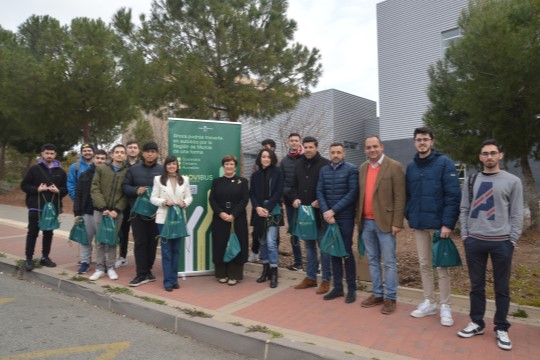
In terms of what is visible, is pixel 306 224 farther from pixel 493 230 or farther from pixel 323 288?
pixel 493 230

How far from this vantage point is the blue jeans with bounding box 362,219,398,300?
479cm

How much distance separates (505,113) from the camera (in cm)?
959

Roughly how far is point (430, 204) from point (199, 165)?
11.3ft

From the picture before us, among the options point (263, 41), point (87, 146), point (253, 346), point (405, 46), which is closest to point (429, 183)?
point (253, 346)

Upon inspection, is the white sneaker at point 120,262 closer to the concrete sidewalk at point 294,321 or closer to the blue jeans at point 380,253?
the concrete sidewalk at point 294,321

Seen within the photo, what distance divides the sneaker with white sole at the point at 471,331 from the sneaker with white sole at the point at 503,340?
0.62ft

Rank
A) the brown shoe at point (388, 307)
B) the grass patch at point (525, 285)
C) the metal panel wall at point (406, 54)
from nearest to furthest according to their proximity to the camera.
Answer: the brown shoe at point (388, 307) < the grass patch at point (525, 285) < the metal panel wall at point (406, 54)

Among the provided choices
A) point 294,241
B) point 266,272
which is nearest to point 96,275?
point 266,272

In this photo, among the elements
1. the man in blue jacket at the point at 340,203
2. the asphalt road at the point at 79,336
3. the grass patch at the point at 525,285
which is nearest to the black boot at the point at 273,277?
the man in blue jacket at the point at 340,203

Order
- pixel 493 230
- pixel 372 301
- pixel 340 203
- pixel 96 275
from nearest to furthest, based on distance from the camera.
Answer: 1. pixel 493 230
2. pixel 372 301
3. pixel 340 203
4. pixel 96 275

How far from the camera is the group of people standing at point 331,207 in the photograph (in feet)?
13.3

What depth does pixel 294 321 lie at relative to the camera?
4523 millimetres

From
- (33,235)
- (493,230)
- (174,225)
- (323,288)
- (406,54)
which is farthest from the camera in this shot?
(406,54)

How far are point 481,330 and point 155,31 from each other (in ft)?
40.5
